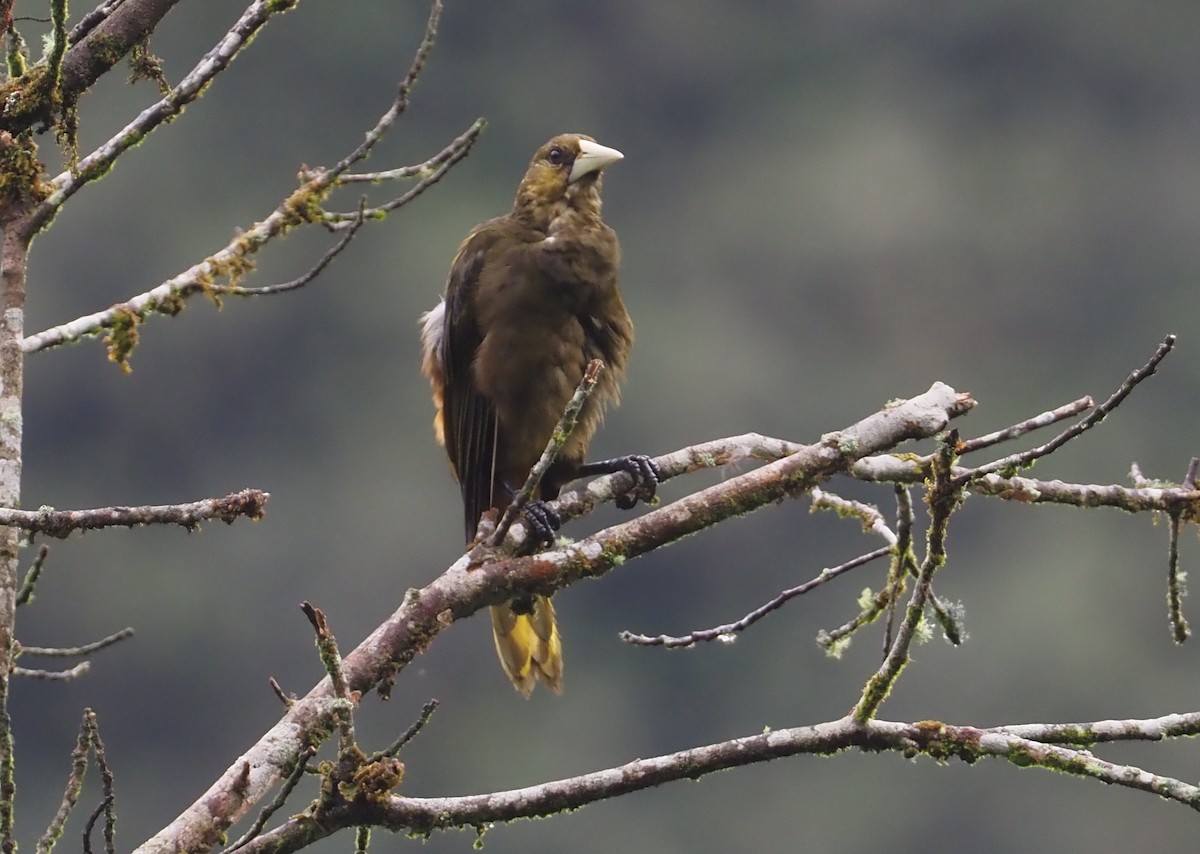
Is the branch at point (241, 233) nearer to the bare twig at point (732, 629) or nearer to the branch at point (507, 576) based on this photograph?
the branch at point (507, 576)

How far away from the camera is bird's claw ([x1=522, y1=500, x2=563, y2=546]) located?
385cm

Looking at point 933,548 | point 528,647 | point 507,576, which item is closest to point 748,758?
point 933,548

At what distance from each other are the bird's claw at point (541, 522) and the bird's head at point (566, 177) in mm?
1771

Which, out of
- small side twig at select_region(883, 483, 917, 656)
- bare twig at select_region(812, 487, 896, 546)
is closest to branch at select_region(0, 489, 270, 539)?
small side twig at select_region(883, 483, 917, 656)

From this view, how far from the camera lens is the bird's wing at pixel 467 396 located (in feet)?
17.7

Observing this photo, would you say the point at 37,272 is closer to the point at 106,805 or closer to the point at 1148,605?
the point at 1148,605

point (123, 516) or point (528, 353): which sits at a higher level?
point (528, 353)

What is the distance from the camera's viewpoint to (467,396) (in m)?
5.47

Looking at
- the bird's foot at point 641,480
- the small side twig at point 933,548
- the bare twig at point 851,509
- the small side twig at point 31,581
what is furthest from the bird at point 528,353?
the small side twig at point 933,548

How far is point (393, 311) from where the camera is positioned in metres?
43.6

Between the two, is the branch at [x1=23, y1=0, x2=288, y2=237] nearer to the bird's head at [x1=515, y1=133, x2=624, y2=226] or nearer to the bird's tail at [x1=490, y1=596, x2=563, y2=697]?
the bird's tail at [x1=490, y1=596, x2=563, y2=697]

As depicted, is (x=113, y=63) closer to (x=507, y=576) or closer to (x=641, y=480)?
(x=507, y=576)

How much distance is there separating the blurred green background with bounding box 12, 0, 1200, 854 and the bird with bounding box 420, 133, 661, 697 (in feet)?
46.2

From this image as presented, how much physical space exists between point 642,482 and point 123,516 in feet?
4.90
